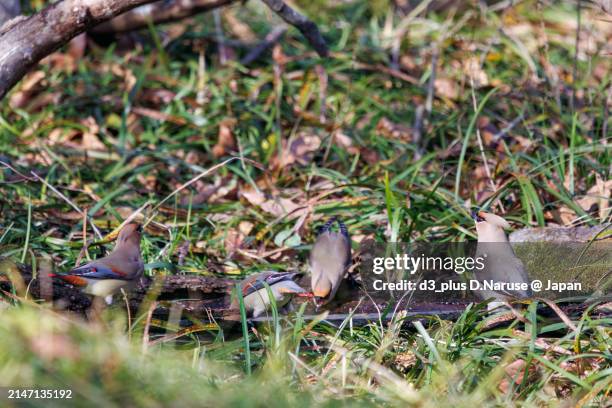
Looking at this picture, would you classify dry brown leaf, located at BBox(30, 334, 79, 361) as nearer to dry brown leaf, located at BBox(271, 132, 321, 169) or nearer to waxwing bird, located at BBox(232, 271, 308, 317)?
waxwing bird, located at BBox(232, 271, 308, 317)

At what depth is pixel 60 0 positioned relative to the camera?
3863 mm

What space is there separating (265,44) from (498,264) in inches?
160

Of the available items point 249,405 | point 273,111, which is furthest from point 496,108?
point 249,405

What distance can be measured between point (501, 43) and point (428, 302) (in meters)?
3.92

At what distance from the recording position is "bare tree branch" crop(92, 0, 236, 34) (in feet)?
20.5

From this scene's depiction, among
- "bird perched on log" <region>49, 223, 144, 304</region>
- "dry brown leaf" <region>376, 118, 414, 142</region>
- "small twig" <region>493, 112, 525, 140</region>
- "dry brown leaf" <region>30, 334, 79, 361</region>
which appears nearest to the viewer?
Result: "dry brown leaf" <region>30, 334, 79, 361</region>

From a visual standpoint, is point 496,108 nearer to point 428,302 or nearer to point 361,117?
point 361,117

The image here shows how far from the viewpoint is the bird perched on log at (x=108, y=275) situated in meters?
3.57

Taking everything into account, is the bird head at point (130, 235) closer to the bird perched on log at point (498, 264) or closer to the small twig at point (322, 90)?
the bird perched on log at point (498, 264)

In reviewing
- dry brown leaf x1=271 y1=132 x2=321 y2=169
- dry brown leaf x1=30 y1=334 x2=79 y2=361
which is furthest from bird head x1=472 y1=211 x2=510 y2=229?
dry brown leaf x1=30 y1=334 x2=79 y2=361

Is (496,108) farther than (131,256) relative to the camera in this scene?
Yes

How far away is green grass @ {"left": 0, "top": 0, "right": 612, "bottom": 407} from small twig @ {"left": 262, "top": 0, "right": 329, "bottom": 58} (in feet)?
2.66

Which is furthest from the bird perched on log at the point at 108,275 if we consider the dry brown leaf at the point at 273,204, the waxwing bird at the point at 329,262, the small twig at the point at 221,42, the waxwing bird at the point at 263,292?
the small twig at the point at 221,42

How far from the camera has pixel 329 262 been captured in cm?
413
